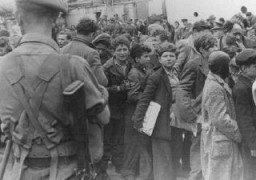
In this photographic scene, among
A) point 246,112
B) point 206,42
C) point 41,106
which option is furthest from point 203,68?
point 41,106

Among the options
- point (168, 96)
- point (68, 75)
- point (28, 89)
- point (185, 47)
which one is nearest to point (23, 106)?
point (28, 89)

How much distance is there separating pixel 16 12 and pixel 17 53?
27 centimetres

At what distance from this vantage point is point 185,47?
7699 millimetres

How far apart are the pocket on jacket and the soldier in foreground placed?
2.52 meters

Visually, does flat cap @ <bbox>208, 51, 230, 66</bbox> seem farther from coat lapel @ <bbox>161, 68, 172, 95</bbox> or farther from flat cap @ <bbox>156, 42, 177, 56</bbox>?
flat cap @ <bbox>156, 42, 177, 56</bbox>

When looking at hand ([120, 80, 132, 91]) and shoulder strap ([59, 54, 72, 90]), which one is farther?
hand ([120, 80, 132, 91])

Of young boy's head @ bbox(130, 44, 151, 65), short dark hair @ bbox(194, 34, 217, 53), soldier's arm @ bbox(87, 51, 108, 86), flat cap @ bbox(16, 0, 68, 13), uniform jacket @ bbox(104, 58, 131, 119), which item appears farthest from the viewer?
young boy's head @ bbox(130, 44, 151, 65)

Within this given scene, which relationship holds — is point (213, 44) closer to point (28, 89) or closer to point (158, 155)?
point (158, 155)

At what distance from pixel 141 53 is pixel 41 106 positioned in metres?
4.16

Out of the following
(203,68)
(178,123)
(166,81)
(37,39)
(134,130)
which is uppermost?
(37,39)

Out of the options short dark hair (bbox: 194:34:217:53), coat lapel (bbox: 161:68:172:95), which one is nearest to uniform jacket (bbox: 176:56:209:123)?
coat lapel (bbox: 161:68:172:95)

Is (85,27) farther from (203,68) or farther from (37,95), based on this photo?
(37,95)

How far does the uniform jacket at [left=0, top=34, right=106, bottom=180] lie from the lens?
288 cm

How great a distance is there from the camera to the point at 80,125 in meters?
2.86
